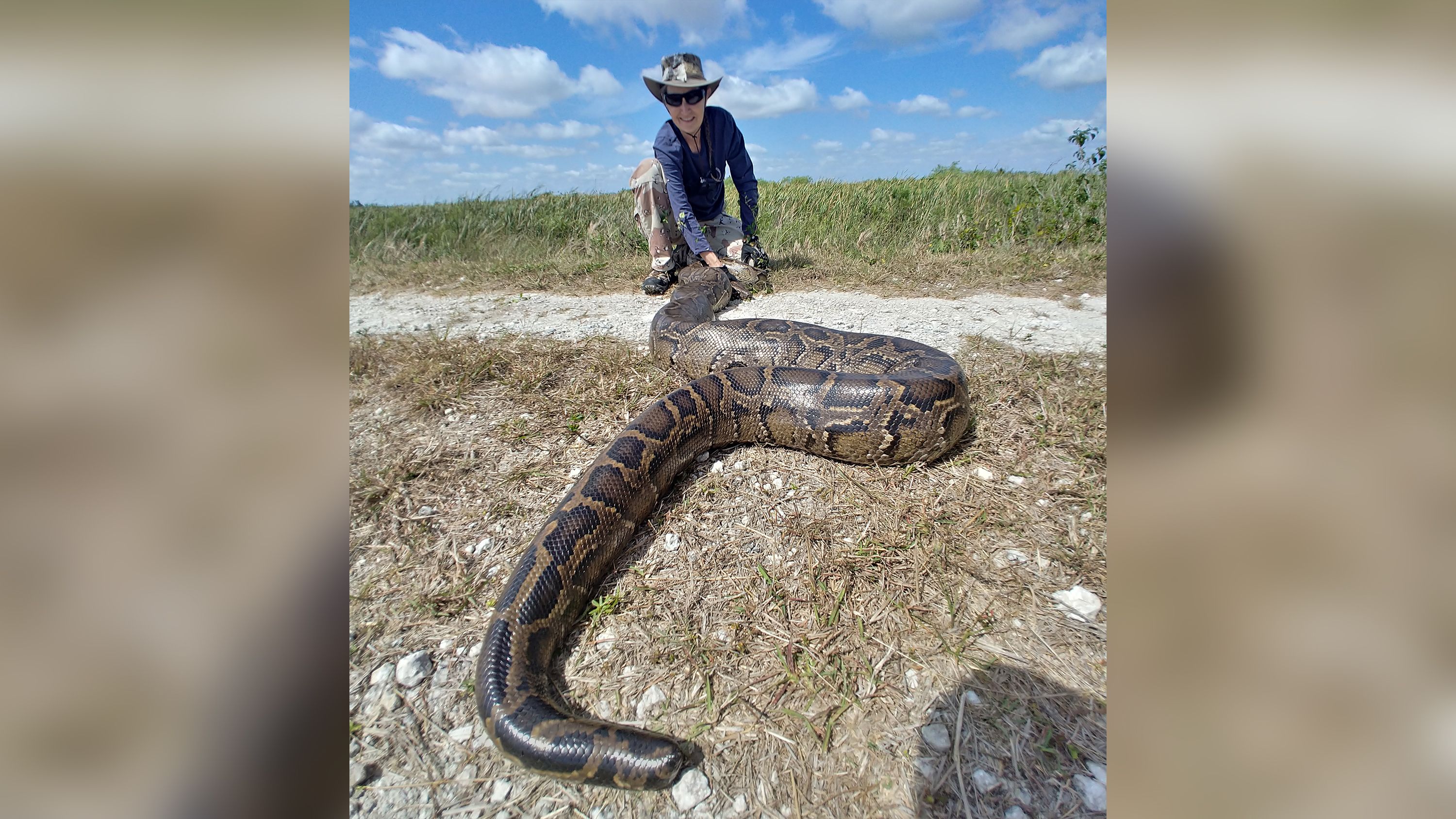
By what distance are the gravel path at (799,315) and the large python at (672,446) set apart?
122cm

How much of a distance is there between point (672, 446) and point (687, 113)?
662cm

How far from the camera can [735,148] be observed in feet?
32.9

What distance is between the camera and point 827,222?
43.6 ft

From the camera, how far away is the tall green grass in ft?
36.1

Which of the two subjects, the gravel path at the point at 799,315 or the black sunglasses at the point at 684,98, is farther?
the black sunglasses at the point at 684,98

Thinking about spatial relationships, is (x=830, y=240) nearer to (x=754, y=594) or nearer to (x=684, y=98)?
(x=684, y=98)

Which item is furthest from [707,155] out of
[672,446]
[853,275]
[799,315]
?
[672,446]

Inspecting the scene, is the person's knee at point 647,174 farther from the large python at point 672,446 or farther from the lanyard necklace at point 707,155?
the large python at point 672,446

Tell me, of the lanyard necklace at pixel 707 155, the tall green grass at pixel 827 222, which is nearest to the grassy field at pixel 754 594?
the lanyard necklace at pixel 707 155

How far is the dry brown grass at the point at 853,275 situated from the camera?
8836mm

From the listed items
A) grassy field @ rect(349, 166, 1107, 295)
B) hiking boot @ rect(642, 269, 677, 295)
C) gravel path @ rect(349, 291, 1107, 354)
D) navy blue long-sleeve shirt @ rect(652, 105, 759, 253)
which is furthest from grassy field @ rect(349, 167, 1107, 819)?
navy blue long-sleeve shirt @ rect(652, 105, 759, 253)
